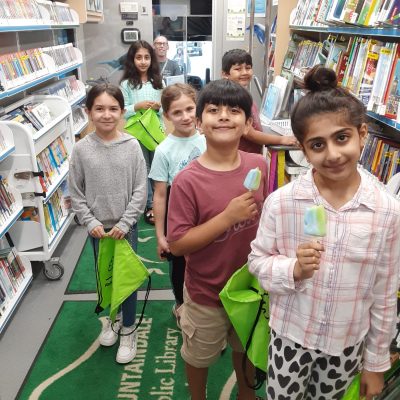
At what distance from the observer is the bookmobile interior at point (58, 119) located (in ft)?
7.23

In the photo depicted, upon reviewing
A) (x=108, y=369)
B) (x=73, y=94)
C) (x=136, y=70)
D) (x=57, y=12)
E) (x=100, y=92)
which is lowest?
(x=108, y=369)

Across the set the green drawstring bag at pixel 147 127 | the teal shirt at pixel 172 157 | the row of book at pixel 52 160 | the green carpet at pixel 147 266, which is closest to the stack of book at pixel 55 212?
the row of book at pixel 52 160

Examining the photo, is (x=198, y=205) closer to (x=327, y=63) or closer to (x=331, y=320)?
(x=331, y=320)

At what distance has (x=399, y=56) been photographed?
205 centimetres

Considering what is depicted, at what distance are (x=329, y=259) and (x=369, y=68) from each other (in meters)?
1.61

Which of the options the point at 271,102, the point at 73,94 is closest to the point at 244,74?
the point at 271,102

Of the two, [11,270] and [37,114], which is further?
[37,114]

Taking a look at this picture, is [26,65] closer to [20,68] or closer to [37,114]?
[20,68]

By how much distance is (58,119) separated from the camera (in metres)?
3.29

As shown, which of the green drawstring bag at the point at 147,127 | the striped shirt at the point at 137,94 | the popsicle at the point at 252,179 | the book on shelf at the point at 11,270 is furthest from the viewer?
the striped shirt at the point at 137,94

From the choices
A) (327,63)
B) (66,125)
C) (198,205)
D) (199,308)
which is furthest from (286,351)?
(66,125)

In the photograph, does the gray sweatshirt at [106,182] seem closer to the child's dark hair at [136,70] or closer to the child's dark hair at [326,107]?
the child's dark hair at [326,107]

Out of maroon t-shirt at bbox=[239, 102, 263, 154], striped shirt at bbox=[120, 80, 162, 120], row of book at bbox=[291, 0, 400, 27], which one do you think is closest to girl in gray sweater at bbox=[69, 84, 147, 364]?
maroon t-shirt at bbox=[239, 102, 263, 154]

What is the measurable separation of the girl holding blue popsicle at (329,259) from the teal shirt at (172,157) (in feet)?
2.65
